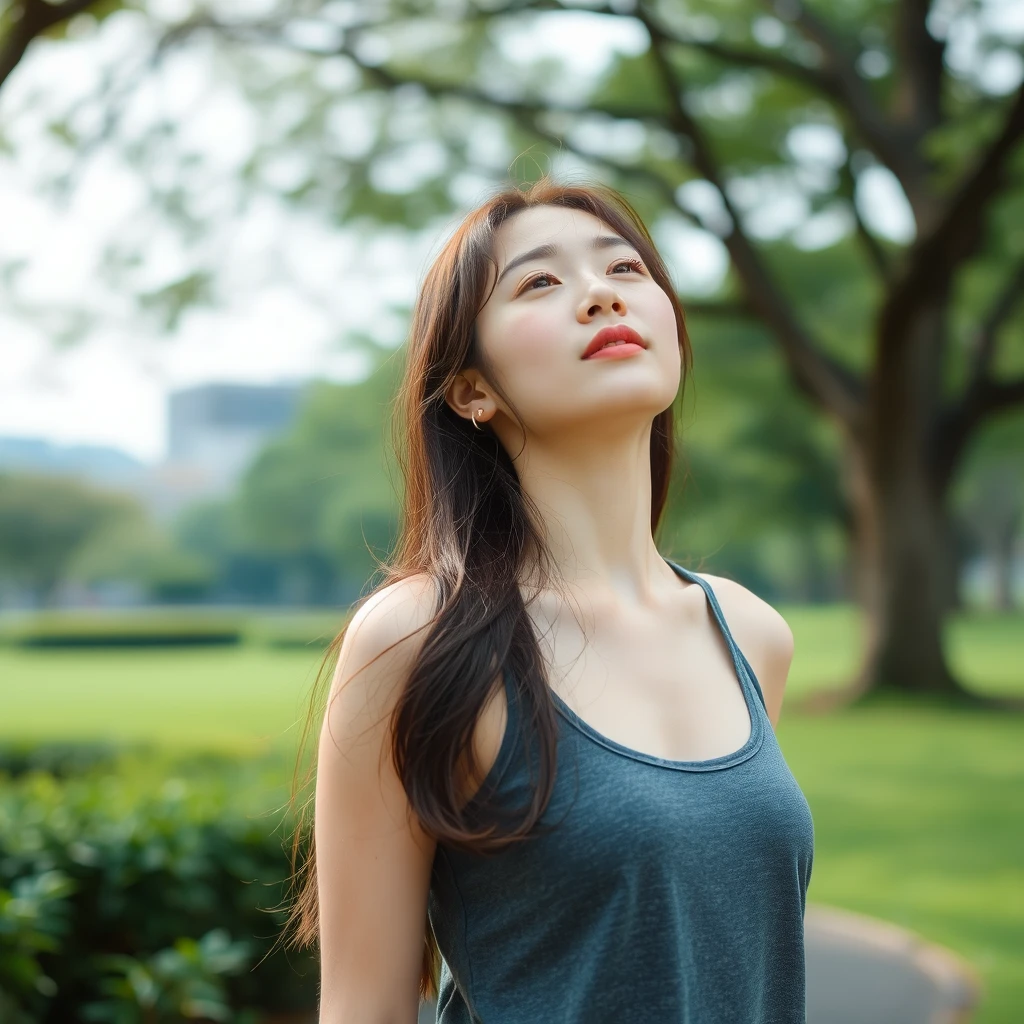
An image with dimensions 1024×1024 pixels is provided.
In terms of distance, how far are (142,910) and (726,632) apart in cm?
279

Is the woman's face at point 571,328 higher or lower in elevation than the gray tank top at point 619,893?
higher

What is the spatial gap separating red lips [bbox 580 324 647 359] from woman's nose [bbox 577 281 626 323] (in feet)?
0.09

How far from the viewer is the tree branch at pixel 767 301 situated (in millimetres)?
11289

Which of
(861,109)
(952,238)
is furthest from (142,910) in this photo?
(861,109)

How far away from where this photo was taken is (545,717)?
141 cm

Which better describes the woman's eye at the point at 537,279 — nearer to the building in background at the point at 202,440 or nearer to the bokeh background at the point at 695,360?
the bokeh background at the point at 695,360

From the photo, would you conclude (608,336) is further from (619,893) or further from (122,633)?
(122,633)

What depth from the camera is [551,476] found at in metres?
1.67

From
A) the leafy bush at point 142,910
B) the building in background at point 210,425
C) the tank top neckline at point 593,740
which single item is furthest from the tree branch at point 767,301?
the building in background at point 210,425

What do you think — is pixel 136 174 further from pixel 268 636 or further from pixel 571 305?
pixel 268 636

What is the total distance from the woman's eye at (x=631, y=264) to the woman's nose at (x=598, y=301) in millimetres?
88

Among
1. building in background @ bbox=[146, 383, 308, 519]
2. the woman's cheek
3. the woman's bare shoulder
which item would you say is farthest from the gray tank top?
building in background @ bbox=[146, 383, 308, 519]

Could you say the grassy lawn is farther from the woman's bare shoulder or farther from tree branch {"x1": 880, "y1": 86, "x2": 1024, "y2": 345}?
tree branch {"x1": 880, "y1": 86, "x2": 1024, "y2": 345}

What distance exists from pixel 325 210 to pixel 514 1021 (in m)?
12.4
